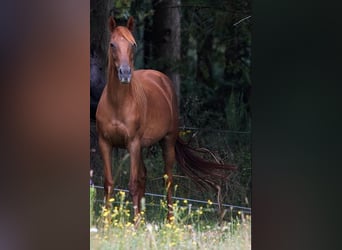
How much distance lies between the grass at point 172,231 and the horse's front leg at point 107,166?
0.17ft

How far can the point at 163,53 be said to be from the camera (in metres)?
4.16

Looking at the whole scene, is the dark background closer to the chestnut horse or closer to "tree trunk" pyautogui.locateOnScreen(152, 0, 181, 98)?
the chestnut horse

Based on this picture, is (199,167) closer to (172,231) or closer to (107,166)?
(172,231)

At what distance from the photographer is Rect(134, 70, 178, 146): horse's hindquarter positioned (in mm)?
4184

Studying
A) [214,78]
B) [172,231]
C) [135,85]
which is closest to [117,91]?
[135,85]

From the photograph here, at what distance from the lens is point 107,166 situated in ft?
13.9

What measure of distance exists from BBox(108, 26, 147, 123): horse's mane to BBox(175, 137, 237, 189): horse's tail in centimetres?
27

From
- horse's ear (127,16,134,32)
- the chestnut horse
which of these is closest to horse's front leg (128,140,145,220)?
the chestnut horse

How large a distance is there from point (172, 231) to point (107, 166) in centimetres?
51
